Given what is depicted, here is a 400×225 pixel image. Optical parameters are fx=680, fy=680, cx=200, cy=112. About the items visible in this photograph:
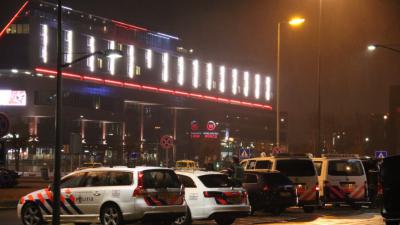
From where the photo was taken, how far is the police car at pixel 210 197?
18.2 metres

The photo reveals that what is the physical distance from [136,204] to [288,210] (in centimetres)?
1197

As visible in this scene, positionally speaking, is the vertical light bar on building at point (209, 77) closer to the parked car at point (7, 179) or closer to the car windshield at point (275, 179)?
the parked car at point (7, 179)

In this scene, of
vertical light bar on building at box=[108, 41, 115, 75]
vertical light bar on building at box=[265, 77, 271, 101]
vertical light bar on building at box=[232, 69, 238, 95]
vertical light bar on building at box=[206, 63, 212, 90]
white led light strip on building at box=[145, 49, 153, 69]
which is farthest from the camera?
vertical light bar on building at box=[265, 77, 271, 101]

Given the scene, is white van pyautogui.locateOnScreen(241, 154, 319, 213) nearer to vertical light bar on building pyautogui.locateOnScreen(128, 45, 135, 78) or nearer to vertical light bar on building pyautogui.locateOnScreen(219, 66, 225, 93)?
vertical light bar on building pyautogui.locateOnScreen(128, 45, 135, 78)

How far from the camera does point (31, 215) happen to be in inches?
703

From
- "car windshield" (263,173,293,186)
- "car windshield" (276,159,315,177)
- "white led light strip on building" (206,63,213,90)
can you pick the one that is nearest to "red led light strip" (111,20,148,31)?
"white led light strip on building" (206,63,213,90)

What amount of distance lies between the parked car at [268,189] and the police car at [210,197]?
3891 millimetres

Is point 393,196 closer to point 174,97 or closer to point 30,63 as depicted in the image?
point 30,63

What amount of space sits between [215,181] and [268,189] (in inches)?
177

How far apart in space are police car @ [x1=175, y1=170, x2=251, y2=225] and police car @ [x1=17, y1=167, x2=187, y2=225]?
98cm

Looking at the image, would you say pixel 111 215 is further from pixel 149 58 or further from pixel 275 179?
pixel 149 58

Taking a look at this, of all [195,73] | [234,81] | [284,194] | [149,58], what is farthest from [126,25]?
[284,194]

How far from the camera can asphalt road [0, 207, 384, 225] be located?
2047 centimetres

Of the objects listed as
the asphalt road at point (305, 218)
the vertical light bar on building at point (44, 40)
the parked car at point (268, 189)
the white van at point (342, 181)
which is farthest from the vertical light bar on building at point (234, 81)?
the parked car at point (268, 189)
